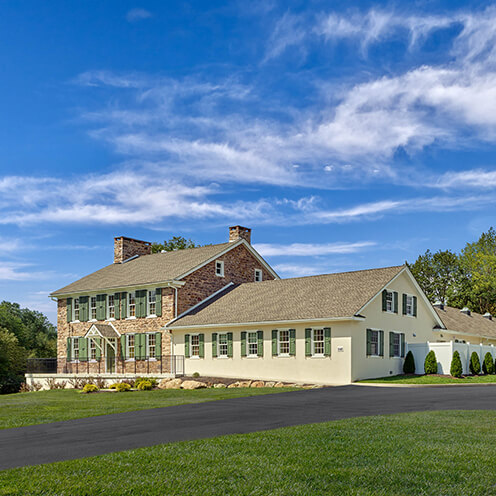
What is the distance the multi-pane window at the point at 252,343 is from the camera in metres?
31.9

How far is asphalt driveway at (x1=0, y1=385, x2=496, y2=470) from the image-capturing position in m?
10.2

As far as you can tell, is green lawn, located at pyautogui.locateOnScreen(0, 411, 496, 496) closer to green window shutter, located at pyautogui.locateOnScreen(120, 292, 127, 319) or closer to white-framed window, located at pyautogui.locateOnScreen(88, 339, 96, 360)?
green window shutter, located at pyautogui.locateOnScreen(120, 292, 127, 319)

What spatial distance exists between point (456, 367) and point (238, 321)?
11.1 m

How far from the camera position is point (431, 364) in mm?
31516

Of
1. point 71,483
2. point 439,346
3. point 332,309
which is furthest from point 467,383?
point 71,483

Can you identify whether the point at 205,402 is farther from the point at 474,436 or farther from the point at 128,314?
the point at 128,314

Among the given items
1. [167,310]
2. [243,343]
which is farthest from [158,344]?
[243,343]

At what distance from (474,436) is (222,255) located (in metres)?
29.7

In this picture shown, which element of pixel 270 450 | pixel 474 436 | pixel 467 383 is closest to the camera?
pixel 270 450

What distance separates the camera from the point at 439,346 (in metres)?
32.1

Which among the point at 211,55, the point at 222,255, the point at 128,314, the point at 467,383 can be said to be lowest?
the point at 467,383

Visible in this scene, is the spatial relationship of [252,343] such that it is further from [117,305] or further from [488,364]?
[488,364]

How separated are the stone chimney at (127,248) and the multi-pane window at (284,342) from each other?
19.1 m

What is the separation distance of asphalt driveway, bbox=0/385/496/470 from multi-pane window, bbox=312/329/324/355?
7.91 metres
